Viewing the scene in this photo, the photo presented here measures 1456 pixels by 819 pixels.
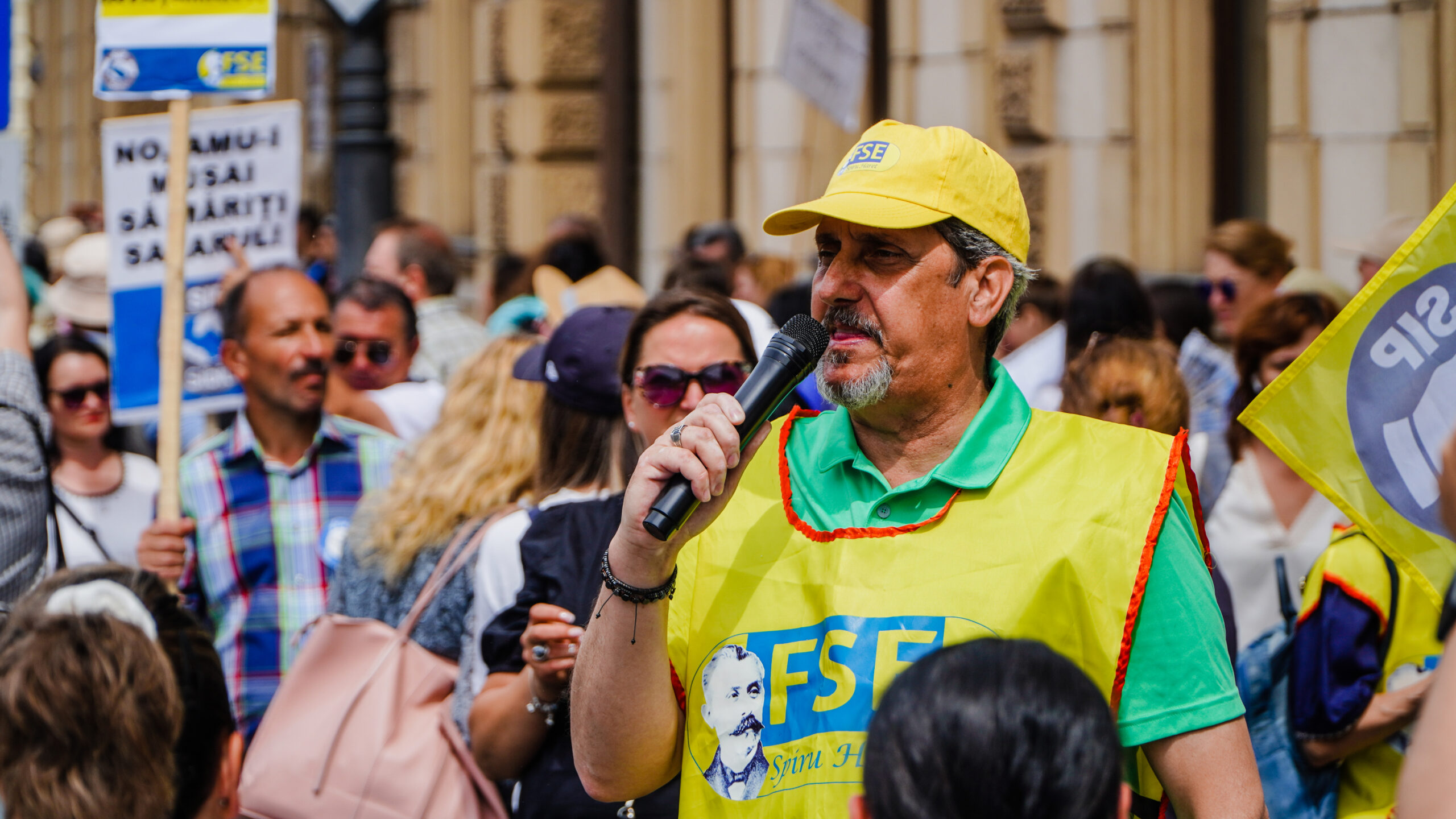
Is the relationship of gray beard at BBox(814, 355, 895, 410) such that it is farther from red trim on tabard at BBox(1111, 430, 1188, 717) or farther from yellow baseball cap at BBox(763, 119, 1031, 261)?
red trim on tabard at BBox(1111, 430, 1188, 717)

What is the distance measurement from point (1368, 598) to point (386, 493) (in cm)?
232

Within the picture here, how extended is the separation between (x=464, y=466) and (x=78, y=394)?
1.96 metres

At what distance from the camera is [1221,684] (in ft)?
6.73

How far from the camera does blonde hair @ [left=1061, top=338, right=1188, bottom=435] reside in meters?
4.08

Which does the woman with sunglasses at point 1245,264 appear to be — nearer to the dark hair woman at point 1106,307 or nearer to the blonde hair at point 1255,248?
the blonde hair at point 1255,248

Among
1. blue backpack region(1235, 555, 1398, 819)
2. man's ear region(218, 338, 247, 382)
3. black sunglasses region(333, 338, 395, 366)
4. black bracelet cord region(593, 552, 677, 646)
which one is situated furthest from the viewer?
black sunglasses region(333, 338, 395, 366)

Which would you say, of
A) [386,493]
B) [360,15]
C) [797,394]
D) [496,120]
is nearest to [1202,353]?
[797,394]

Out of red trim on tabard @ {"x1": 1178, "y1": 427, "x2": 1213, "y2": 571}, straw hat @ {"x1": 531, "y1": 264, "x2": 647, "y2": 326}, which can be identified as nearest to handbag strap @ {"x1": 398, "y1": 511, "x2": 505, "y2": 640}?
red trim on tabard @ {"x1": 1178, "y1": 427, "x2": 1213, "y2": 571}

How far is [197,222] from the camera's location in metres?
5.11

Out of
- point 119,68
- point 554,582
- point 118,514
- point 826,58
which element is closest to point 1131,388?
point 554,582

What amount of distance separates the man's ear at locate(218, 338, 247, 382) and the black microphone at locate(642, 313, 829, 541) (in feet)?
9.25

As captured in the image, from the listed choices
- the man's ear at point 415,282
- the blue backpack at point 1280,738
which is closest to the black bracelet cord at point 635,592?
the blue backpack at point 1280,738

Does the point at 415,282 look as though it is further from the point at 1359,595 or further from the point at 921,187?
the point at 921,187

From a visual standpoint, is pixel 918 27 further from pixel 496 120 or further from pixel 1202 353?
pixel 496 120
